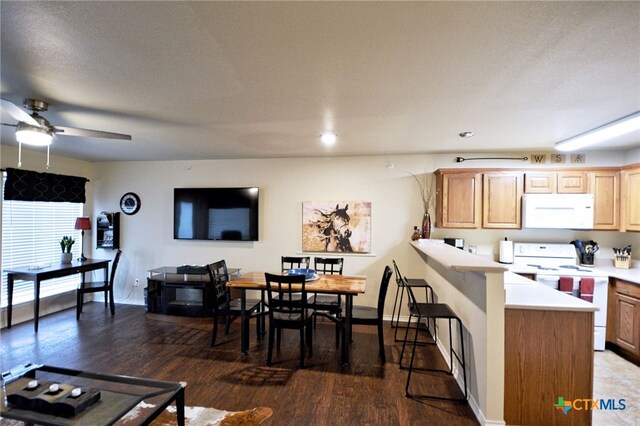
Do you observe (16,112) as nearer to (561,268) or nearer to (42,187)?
(42,187)

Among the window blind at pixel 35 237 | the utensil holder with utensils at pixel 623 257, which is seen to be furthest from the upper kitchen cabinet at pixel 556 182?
the window blind at pixel 35 237

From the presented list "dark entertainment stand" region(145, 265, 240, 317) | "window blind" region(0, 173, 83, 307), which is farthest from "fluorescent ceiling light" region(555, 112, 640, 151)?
"window blind" region(0, 173, 83, 307)

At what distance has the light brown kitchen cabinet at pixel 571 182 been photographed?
377 cm

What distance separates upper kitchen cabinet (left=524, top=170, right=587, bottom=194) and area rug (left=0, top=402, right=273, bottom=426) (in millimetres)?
4120

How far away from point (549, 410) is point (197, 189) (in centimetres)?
504

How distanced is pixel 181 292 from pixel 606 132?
19.0ft

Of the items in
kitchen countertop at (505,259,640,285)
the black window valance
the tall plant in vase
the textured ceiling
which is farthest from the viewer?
the tall plant in vase

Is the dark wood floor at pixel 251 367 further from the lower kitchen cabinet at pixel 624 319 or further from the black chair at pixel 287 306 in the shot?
the lower kitchen cabinet at pixel 624 319

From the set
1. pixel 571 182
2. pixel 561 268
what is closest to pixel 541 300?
pixel 561 268

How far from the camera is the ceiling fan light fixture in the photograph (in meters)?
2.21

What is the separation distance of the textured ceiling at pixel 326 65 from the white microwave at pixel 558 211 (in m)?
0.95

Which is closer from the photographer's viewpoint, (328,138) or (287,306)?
(287,306)

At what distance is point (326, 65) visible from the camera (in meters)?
1.79

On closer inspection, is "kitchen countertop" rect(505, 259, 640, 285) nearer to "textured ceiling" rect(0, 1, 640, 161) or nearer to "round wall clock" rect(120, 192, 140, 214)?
"textured ceiling" rect(0, 1, 640, 161)
